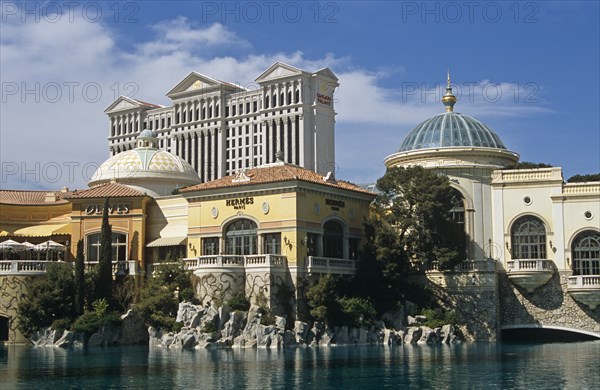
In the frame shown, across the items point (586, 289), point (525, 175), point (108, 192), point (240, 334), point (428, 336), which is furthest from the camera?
point (108, 192)

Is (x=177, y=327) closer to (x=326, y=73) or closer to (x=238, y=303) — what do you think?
(x=238, y=303)

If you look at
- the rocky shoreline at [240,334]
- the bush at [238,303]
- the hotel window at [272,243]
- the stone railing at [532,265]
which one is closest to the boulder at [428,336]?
the rocky shoreline at [240,334]

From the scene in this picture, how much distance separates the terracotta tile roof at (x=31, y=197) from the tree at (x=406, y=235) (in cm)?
2608

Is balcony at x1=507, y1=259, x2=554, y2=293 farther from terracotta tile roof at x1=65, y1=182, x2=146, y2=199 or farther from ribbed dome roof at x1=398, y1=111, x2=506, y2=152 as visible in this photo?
terracotta tile roof at x1=65, y1=182, x2=146, y2=199

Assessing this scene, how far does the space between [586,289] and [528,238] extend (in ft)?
17.9

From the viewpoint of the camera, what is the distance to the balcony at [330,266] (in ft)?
187

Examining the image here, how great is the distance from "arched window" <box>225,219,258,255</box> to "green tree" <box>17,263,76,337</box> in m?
10.3

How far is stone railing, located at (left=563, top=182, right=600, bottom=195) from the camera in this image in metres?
60.7

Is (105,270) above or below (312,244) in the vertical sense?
below

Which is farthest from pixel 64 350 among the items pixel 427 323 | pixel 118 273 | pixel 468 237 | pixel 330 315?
pixel 468 237

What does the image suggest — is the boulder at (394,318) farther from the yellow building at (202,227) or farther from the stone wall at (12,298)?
the stone wall at (12,298)

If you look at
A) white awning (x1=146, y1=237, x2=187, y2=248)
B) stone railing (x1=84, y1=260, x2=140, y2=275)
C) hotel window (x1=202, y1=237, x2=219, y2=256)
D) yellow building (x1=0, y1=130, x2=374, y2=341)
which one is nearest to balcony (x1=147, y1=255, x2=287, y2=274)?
yellow building (x1=0, y1=130, x2=374, y2=341)

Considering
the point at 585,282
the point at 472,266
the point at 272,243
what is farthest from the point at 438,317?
the point at 272,243

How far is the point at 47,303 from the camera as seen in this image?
5816cm
